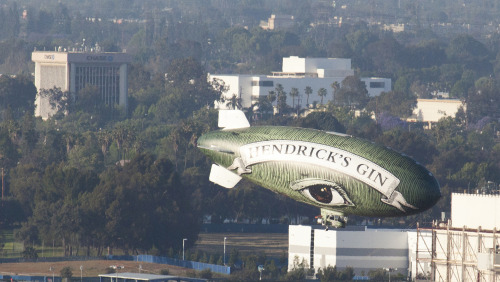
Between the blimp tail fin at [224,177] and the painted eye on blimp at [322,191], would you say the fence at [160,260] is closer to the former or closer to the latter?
the blimp tail fin at [224,177]

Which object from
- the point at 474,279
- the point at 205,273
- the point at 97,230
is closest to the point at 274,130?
the point at 474,279

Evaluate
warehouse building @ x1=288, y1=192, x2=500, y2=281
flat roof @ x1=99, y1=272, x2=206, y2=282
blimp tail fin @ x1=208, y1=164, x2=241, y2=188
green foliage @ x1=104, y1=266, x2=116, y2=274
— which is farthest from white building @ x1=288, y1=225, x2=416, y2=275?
blimp tail fin @ x1=208, y1=164, x2=241, y2=188

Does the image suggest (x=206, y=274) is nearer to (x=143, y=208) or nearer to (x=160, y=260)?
(x=160, y=260)

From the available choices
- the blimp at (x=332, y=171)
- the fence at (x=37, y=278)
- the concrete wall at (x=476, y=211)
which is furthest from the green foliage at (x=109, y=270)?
the blimp at (x=332, y=171)

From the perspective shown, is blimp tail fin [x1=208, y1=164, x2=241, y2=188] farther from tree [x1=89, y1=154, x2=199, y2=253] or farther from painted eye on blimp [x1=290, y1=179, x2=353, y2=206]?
tree [x1=89, y1=154, x2=199, y2=253]

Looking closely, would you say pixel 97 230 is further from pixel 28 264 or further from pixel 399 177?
pixel 399 177

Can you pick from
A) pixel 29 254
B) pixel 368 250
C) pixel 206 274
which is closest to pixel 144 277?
pixel 206 274
